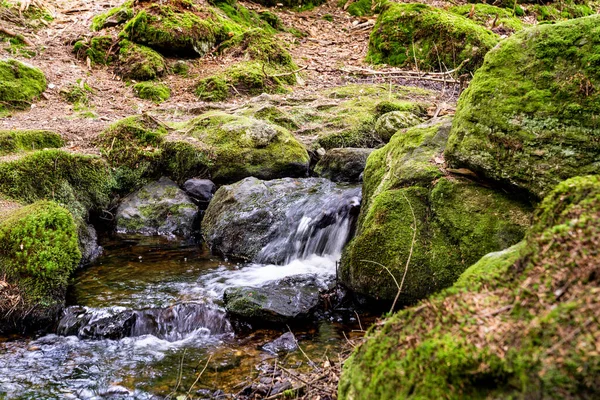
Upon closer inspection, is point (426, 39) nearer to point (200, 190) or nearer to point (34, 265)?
point (200, 190)

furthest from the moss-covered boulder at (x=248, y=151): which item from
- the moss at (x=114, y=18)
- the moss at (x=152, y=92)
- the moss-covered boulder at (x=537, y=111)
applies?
the moss at (x=114, y=18)

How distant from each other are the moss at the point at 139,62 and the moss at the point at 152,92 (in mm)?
427

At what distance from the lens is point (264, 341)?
471 centimetres

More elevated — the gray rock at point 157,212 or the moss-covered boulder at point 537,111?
the moss-covered boulder at point 537,111

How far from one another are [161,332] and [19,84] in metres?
7.46

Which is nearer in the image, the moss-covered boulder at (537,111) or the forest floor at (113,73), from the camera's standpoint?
the moss-covered boulder at (537,111)

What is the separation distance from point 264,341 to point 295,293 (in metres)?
0.76

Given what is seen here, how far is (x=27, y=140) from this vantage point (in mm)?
7754

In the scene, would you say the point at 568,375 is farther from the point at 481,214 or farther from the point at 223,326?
the point at 223,326

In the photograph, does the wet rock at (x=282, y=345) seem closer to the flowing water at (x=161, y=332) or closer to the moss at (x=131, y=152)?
the flowing water at (x=161, y=332)

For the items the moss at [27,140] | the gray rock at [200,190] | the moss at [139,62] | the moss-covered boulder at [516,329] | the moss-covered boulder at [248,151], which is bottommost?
the gray rock at [200,190]

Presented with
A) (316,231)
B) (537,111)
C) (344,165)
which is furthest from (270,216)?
(537,111)

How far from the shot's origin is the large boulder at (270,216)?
6.91 meters

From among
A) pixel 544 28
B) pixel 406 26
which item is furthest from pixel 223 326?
pixel 406 26
